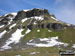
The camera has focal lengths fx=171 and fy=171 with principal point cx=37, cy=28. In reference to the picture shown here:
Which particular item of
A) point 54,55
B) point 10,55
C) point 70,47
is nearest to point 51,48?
point 70,47

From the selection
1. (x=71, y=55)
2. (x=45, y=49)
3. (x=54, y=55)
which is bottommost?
(x=71, y=55)

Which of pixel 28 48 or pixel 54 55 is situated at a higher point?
pixel 28 48

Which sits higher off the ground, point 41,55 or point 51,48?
point 51,48

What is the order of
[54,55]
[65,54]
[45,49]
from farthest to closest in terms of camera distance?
[45,49], [54,55], [65,54]

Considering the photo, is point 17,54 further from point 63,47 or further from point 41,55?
point 63,47

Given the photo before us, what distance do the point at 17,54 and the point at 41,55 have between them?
23.6 m

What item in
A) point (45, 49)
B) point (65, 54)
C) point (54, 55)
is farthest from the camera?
point (45, 49)

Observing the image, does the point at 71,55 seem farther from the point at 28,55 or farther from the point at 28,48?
the point at 28,48

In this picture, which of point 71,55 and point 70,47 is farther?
point 70,47

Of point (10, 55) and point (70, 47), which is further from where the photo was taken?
point (70, 47)

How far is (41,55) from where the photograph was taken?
158125 mm

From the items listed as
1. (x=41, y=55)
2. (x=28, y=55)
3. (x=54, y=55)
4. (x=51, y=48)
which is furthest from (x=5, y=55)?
(x=51, y=48)

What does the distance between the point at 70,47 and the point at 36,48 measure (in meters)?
39.6

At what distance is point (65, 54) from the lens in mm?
34094
